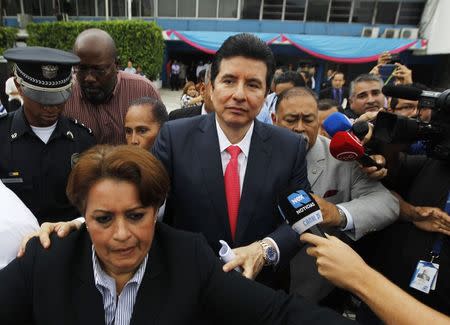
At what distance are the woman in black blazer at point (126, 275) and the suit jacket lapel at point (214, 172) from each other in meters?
0.22

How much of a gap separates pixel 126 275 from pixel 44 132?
112 centimetres

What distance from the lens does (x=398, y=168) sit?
1725 millimetres

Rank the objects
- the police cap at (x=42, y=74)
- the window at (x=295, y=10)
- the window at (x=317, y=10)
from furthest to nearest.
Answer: the window at (x=295, y=10), the window at (x=317, y=10), the police cap at (x=42, y=74)

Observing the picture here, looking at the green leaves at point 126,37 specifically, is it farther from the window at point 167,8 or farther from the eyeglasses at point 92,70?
the eyeglasses at point 92,70

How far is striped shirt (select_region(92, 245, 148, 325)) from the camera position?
120cm

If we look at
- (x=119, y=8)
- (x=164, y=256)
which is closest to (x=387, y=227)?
(x=164, y=256)

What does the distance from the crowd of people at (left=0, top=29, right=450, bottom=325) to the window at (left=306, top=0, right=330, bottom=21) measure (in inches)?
640

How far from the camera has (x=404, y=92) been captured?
1.49 m

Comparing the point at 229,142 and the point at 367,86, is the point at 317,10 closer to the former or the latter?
the point at 367,86

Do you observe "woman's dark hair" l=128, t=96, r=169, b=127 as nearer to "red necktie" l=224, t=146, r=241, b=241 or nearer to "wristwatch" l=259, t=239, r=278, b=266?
"red necktie" l=224, t=146, r=241, b=241

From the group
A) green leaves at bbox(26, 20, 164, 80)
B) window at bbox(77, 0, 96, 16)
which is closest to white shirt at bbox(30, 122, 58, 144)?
green leaves at bbox(26, 20, 164, 80)

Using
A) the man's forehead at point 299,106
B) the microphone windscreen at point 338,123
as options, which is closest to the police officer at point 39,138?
the man's forehead at point 299,106

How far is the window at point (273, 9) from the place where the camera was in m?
16.8

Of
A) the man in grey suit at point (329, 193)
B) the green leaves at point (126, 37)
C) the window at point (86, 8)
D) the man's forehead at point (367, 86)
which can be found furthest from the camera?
the window at point (86, 8)
